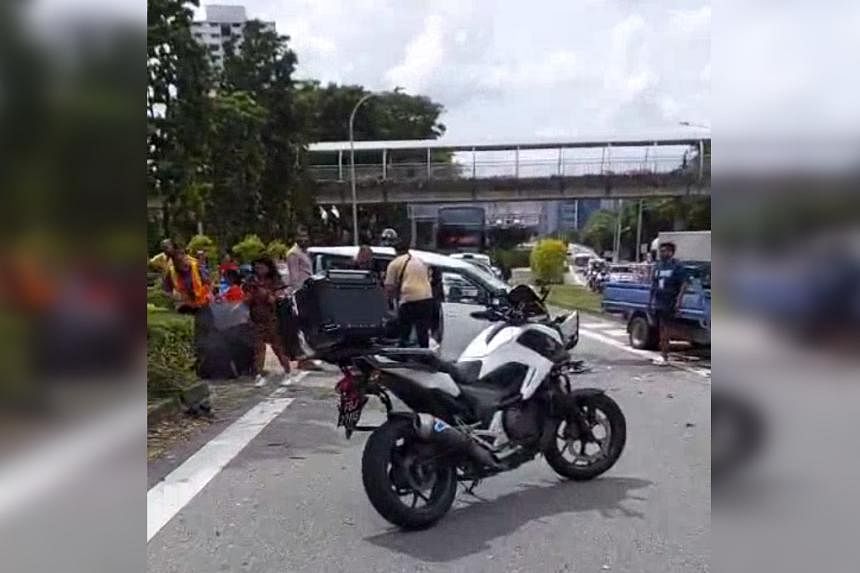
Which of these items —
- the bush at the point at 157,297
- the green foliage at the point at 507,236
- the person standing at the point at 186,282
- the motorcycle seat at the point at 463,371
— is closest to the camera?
the bush at the point at 157,297

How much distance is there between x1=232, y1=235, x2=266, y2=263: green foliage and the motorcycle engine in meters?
1.06

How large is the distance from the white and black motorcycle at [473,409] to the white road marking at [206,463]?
332 mm

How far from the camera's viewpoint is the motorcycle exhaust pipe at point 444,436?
2715 mm

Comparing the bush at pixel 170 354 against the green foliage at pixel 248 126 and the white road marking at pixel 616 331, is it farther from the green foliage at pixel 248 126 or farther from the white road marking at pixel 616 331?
the white road marking at pixel 616 331

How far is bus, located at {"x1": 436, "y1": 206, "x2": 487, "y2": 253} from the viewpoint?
2039 mm

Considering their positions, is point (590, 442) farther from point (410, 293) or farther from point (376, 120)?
point (376, 120)

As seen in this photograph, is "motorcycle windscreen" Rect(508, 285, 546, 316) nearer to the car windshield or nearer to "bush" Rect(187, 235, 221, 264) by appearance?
the car windshield
